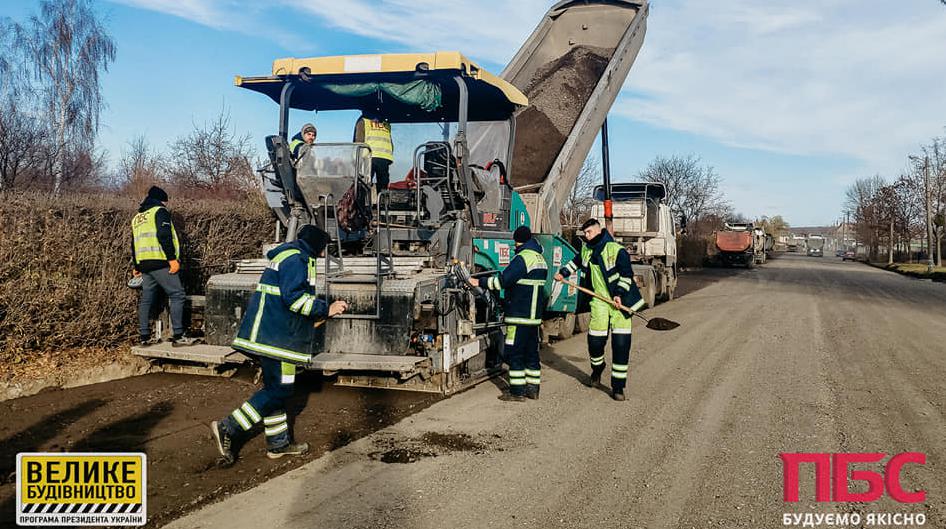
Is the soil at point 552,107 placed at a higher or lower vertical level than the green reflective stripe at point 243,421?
higher

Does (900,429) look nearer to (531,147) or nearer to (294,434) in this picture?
(294,434)

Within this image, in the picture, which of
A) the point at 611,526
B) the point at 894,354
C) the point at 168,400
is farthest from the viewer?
the point at 894,354

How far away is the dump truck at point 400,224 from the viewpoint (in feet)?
18.3

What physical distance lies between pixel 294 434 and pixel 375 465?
37.3 inches

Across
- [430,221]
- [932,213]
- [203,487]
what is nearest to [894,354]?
[430,221]

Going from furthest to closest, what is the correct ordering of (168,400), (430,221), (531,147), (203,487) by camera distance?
(531,147) < (430,221) < (168,400) < (203,487)

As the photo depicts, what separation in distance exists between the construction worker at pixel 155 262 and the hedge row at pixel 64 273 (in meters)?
0.28

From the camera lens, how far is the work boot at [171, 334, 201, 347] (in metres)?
6.01

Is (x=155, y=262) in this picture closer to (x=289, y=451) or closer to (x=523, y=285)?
(x=289, y=451)

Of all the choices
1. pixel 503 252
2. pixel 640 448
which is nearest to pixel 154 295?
pixel 503 252

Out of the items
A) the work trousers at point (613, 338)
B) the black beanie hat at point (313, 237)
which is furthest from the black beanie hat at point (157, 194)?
the work trousers at point (613, 338)

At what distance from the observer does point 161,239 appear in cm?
614

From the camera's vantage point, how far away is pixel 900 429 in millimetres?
5051

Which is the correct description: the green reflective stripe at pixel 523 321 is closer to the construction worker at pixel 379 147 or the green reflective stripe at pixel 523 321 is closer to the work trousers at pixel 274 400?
the construction worker at pixel 379 147
